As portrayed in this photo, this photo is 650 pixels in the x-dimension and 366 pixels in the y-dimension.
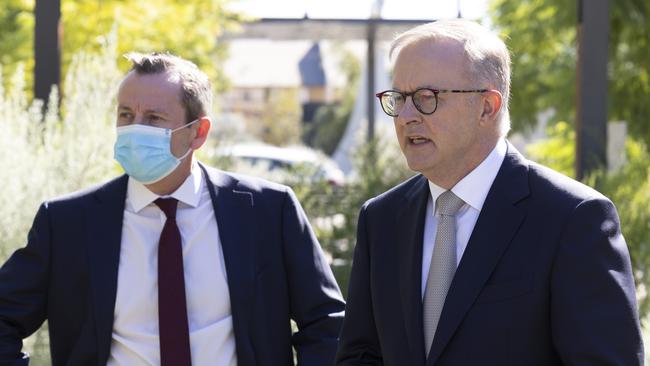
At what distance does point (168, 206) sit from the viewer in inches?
132

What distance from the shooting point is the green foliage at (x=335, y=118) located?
192 feet

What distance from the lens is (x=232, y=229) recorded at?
3.35 metres

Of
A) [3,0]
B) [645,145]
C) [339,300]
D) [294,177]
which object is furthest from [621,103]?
[339,300]

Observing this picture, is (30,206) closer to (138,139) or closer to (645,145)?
(138,139)

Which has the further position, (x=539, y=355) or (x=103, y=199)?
(x=103, y=199)

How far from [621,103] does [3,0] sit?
7565mm

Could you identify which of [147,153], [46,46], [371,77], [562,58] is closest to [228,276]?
A: [147,153]

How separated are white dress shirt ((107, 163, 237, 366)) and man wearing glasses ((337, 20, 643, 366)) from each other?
0.56 m

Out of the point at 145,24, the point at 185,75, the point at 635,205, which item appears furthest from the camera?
the point at 145,24

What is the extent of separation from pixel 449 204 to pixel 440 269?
6.6 inches

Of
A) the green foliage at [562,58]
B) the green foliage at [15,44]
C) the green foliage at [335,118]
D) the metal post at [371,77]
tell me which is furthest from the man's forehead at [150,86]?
the green foliage at [335,118]

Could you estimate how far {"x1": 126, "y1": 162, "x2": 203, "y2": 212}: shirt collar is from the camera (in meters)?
3.40

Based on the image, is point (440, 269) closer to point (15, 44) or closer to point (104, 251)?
point (104, 251)

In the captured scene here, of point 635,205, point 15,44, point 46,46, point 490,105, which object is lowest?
point 635,205
